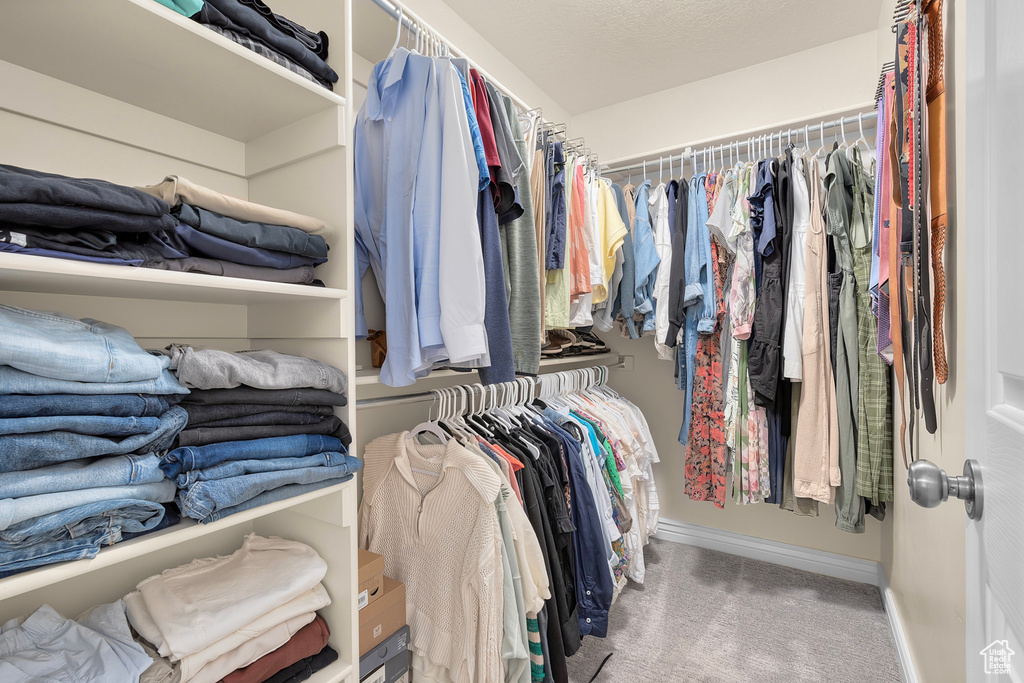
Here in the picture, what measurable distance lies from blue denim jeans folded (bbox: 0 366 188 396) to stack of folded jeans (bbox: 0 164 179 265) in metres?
0.18

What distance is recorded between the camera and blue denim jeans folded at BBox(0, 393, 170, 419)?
2.26 ft

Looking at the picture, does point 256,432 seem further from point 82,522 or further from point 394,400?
point 394,400

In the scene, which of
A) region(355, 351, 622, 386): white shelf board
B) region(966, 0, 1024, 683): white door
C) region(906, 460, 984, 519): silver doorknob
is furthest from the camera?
region(355, 351, 622, 386): white shelf board

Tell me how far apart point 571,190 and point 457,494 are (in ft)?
4.16

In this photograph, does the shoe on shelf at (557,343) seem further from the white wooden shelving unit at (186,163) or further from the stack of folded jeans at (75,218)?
the stack of folded jeans at (75,218)

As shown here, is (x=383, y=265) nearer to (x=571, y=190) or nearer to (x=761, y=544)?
(x=571, y=190)

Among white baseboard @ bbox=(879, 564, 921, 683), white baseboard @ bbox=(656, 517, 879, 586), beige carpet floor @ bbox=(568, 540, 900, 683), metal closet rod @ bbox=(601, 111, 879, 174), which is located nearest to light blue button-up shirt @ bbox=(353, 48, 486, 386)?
beige carpet floor @ bbox=(568, 540, 900, 683)

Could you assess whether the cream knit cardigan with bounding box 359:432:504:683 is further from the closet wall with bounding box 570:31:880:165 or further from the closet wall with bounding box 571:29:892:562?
the closet wall with bounding box 570:31:880:165

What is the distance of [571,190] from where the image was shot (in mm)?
1991

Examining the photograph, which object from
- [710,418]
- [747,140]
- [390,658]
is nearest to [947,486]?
[390,658]

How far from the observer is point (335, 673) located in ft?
3.55

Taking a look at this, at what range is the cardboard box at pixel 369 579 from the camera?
1219mm

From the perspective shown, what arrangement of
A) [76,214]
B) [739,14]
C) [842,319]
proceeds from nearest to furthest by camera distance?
[76,214], [842,319], [739,14]

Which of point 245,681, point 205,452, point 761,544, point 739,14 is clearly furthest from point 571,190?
point 761,544
